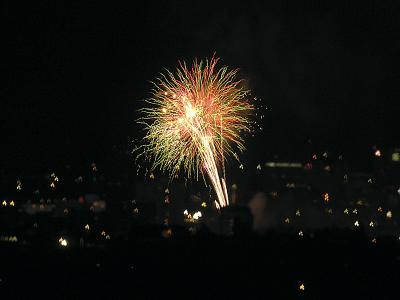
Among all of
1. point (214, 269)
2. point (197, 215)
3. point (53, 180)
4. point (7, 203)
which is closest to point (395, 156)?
point (53, 180)

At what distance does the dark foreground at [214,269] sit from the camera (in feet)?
51.8

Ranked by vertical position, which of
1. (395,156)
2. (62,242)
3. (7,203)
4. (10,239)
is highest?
(395,156)

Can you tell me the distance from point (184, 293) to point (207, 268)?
71 cm

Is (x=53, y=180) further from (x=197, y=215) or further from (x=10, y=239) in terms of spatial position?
(x=10, y=239)

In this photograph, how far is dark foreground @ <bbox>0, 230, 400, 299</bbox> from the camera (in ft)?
51.8

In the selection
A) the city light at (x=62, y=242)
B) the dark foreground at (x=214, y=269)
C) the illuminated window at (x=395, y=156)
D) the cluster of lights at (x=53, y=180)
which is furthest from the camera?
the illuminated window at (x=395, y=156)

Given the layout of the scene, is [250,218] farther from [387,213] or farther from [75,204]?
[387,213]

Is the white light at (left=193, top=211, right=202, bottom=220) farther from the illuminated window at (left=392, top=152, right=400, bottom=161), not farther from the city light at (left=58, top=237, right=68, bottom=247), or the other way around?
the illuminated window at (left=392, top=152, right=400, bottom=161)

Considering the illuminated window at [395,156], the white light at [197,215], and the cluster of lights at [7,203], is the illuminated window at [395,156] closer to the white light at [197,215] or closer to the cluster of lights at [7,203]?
the white light at [197,215]

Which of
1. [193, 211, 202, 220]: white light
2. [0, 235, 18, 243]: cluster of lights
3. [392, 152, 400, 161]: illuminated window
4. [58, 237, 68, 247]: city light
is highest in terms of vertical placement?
[392, 152, 400, 161]: illuminated window

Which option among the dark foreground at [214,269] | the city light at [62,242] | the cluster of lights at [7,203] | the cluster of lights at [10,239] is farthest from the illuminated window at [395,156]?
the cluster of lights at [10,239]

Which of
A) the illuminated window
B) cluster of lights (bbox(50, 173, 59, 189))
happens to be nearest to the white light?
cluster of lights (bbox(50, 173, 59, 189))

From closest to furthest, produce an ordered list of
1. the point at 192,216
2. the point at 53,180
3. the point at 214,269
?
1. the point at 214,269
2. the point at 192,216
3. the point at 53,180

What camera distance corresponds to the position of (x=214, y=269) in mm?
15672
